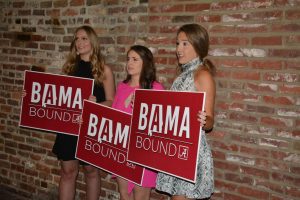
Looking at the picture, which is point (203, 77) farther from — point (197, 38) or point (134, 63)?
point (134, 63)

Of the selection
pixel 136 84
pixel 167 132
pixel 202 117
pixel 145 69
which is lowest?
pixel 167 132

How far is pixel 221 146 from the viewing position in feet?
8.11

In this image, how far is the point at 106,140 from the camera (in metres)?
2.46

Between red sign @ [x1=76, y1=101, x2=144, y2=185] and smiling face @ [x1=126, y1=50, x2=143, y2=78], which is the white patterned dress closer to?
red sign @ [x1=76, y1=101, x2=144, y2=185]

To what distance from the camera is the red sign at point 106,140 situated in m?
2.34

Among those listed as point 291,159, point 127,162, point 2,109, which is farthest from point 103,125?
point 2,109

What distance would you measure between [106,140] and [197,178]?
77 centimetres

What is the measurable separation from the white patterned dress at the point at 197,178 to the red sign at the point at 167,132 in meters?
0.13

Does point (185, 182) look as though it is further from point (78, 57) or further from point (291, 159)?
point (78, 57)

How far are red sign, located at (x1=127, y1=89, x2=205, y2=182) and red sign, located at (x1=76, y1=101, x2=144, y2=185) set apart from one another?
0.12 m

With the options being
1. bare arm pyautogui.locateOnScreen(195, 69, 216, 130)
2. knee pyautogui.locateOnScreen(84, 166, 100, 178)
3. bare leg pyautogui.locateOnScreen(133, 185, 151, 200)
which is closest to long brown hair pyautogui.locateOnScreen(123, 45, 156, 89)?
bare arm pyautogui.locateOnScreen(195, 69, 216, 130)

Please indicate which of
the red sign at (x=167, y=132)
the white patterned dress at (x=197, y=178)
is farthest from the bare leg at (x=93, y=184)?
the white patterned dress at (x=197, y=178)

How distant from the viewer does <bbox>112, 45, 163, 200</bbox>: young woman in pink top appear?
2436mm

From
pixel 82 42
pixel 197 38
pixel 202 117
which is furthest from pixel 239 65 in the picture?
pixel 82 42
